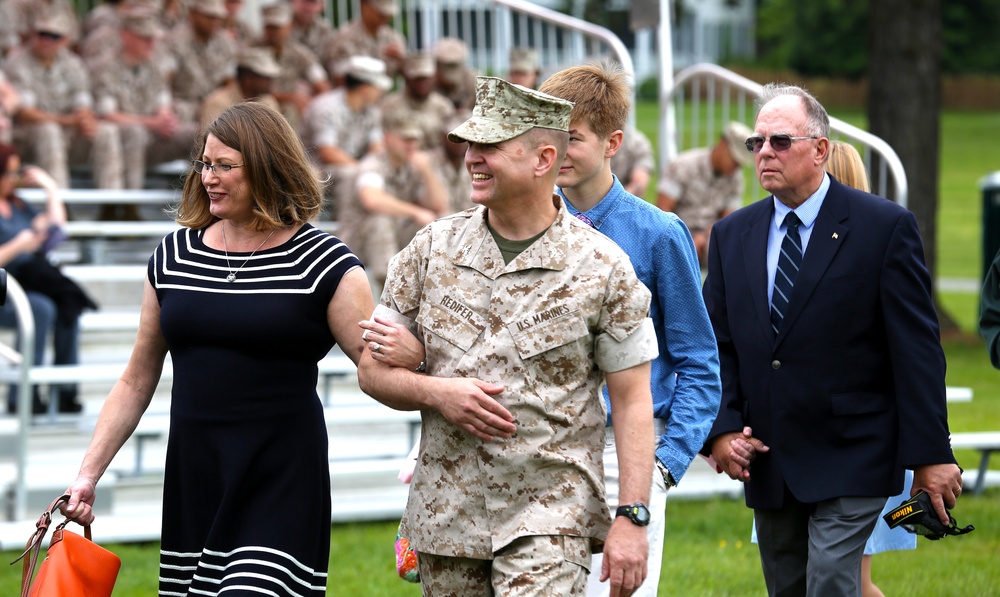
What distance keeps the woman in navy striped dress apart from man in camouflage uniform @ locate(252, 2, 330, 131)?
25.8 ft

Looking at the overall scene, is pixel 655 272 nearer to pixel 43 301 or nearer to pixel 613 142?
pixel 613 142

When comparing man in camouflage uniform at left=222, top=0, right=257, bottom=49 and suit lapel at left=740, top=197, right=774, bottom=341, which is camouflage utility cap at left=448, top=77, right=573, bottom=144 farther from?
man in camouflage uniform at left=222, top=0, right=257, bottom=49

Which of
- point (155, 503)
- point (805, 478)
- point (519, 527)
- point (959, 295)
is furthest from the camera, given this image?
point (959, 295)

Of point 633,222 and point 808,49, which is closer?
point 633,222

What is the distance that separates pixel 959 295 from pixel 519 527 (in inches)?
791

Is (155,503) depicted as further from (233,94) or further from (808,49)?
(808,49)

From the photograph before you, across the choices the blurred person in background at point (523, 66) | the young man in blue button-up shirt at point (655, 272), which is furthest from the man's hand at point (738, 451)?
the blurred person in background at point (523, 66)

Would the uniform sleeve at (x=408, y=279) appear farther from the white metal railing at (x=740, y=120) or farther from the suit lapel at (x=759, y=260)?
the white metal railing at (x=740, y=120)

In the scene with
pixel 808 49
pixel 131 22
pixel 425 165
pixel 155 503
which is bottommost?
pixel 808 49

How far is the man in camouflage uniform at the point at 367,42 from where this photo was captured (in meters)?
12.7

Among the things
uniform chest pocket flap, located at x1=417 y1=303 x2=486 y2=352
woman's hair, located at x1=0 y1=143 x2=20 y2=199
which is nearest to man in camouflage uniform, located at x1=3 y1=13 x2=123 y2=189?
woman's hair, located at x1=0 y1=143 x2=20 y2=199

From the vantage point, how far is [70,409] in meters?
8.72

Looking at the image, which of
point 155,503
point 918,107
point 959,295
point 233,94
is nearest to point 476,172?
point 155,503

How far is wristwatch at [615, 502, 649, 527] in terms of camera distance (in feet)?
10.9
